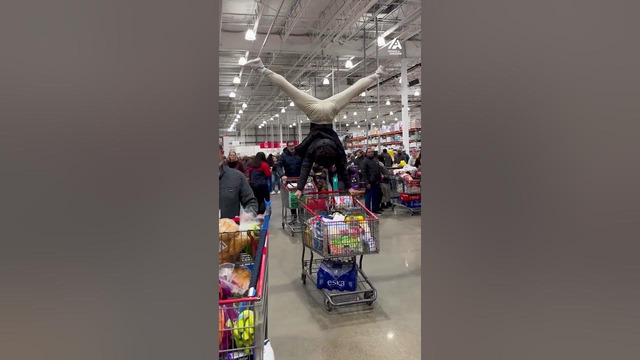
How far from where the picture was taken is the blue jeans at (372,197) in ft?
27.3

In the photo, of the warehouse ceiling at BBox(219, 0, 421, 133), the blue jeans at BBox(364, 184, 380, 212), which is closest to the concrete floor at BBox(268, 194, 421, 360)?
the blue jeans at BBox(364, 184, 380, 212)

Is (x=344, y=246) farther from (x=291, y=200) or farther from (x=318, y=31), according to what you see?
(x=318, y=31)

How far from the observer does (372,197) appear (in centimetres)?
845

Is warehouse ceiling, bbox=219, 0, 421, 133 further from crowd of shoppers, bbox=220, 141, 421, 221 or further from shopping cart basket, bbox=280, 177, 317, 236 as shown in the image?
shopping cart basket, bbox=280, 177, 317, 236

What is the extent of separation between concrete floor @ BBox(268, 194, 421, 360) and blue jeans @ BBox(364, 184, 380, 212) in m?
3.00

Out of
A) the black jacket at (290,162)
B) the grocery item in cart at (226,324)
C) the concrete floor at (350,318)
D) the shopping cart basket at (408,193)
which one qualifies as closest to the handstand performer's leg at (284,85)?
the grocery item in cart at (226,324)

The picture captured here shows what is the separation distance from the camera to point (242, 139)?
3578 cm

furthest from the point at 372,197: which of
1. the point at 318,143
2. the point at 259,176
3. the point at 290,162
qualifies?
the point at 318,143

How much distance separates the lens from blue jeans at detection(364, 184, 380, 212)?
27.3 feet

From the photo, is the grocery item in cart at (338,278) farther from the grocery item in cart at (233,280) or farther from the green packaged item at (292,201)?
the green packaged item at (292,201)
